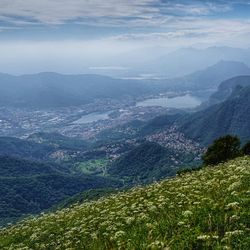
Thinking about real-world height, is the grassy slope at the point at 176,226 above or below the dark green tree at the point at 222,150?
above

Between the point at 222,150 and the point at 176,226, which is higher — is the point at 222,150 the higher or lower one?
the lower one

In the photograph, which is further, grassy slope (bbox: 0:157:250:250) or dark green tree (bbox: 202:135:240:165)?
dark green tree (bbox: 202:135:240:165)

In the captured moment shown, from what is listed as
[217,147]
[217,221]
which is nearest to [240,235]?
[217,221]

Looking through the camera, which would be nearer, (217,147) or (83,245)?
(83,245)

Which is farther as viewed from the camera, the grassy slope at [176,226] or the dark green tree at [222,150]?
the dark green tree at [222,150]

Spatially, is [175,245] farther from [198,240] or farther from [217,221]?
[217,221]

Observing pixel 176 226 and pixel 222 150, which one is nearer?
pixel 176 226

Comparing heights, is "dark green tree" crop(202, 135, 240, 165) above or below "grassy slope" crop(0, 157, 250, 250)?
below

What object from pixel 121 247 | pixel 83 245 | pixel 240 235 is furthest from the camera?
pixel 83 245
